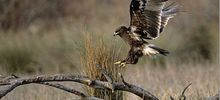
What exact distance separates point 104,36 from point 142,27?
17.0 feet

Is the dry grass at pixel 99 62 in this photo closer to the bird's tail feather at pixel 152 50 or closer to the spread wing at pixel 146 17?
the spread wing at pixel 146 17

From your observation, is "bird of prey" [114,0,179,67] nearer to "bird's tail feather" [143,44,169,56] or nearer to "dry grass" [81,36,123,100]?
"bird's tail feather" [143,44,169,56]

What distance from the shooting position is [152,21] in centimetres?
604

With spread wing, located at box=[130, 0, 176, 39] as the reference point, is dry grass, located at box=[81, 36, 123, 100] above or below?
below

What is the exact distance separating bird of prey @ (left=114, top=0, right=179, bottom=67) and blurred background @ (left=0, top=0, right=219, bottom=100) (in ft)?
10.3

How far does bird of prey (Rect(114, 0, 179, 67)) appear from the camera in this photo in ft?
19.0

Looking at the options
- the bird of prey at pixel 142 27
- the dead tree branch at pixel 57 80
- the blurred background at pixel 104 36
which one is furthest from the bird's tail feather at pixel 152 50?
the blurred background at pixel 104 36

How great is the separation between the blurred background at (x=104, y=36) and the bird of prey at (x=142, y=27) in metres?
3.13

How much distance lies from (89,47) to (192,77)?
141 inches

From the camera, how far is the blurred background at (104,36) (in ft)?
36.7

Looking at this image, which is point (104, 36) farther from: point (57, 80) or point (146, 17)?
point (57, 80)

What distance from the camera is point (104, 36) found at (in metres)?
11.2

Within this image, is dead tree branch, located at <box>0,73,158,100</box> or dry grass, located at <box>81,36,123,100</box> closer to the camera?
dead tree branch, located at <box>0,73,158,100</box>

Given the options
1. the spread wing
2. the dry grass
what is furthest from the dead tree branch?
the dry grass
